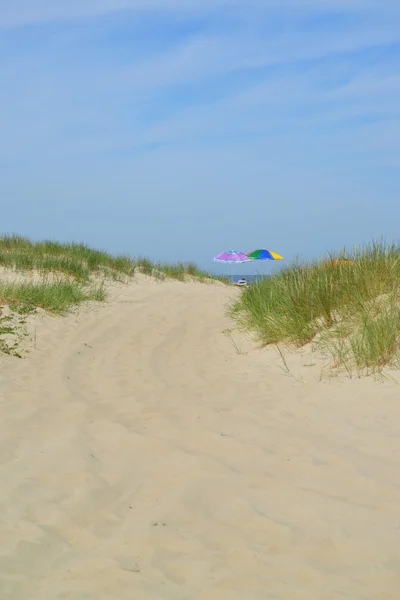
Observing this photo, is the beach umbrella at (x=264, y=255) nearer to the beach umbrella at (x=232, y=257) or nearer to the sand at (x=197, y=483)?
the beach umbrella at (x=232, y=257)

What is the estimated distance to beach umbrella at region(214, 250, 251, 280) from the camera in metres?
21.3

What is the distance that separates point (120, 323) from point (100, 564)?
24.4ft

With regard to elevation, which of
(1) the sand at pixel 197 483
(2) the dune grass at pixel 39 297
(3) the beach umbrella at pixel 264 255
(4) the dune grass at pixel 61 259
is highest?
(3) the beach umbrella at pixel 264 255

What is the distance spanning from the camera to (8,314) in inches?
357

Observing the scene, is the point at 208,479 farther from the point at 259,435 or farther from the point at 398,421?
the point at 398,421

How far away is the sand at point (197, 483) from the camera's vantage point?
263cm

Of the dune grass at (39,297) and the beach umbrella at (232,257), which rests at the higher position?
the beach umbrella at (232,257)

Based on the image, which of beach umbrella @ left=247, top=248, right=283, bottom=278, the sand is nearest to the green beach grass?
beach umbrella @ left=247, top=248, right=283, bottom=278

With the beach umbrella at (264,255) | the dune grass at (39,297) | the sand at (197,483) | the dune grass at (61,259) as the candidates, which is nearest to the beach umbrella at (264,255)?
the beach umbrella at (264,255)

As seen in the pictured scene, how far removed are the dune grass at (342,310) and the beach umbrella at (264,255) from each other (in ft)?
39.3

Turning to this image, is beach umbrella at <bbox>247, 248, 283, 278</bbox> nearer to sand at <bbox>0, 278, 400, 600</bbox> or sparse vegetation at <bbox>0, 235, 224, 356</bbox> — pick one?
sparse vegetation at <bbox>0, 235, 224, 356</bbox>

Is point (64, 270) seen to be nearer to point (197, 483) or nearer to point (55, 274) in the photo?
point (55, 274)

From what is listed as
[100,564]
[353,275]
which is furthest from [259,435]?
[353,275]

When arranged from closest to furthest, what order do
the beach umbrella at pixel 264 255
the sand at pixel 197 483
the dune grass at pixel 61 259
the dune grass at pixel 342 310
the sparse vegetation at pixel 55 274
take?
the sand at pixel 197 483
the dune grass at pixel 342 310
the sparse vegetation at pixel 55 274
the dune grass at pixel 61 259
the beach umbrella at pixel 264 255
